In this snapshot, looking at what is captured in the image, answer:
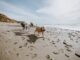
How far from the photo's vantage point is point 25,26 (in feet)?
60.4

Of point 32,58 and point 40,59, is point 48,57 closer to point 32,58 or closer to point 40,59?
point 40,59

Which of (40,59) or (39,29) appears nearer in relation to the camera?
(40,59)

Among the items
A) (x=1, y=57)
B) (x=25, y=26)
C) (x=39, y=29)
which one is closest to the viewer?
(x=1, y=57)

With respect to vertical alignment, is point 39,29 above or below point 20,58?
above

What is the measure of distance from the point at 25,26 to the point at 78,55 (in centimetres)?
1325

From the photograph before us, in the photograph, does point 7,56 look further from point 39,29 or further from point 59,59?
point 39,29

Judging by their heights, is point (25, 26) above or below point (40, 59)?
above

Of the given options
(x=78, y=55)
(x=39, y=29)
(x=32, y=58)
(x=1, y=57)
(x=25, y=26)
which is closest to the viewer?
(x=1, y=57)

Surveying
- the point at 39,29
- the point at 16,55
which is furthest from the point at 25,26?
the point at 16,55

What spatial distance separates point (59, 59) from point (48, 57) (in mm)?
612

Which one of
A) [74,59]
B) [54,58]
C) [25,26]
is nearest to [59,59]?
[54,58]

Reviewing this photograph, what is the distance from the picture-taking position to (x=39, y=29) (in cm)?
1202

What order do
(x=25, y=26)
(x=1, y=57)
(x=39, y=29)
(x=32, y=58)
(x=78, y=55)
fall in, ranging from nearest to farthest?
(x=1, y=57) < (x=32, y=58) < (x=78, y=55) < (x=39, y=29) < (x=25, y=26)

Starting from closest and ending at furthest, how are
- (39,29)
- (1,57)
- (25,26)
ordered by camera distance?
(1,57) < (39,29) < (25,26)
